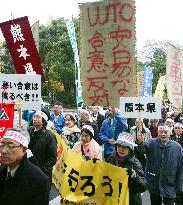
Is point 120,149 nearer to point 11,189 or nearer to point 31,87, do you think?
point 11,189

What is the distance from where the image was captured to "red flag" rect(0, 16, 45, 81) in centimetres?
877

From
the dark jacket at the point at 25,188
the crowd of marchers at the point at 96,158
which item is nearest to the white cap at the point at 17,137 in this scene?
the crowd of marchers at the point at 96,158

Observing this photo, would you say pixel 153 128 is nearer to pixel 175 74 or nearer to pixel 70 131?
pixel 175 74

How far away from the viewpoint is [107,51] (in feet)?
22.5

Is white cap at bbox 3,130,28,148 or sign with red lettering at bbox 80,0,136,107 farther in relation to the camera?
sign with red lettering at bbox 80,0,136,107

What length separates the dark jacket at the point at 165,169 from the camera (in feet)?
21.8

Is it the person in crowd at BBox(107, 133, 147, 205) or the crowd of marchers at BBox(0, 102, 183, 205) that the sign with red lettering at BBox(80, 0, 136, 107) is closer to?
the crowd of marchers at BBox(0, 102, 183, 205)

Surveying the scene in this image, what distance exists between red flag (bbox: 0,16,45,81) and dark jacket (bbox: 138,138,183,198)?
2.99m

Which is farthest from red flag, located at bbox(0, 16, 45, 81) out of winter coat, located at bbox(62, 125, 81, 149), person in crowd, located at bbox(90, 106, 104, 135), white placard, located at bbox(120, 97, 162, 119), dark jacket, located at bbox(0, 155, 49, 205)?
person in crowd, located at bbox(90, 106, 104, 135)

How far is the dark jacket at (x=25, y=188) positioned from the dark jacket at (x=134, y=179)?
159cm

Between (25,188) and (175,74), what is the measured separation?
8776 mm

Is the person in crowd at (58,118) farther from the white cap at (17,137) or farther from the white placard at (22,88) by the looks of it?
the white cap at (17,137)

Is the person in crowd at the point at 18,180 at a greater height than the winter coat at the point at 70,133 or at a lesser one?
greater

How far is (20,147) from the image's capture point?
399 cm
